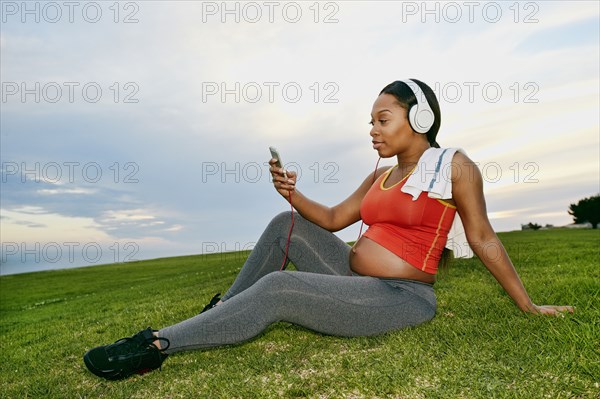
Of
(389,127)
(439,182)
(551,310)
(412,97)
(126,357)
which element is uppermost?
(412,97)

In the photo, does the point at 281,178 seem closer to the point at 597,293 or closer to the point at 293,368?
the point at 293,368

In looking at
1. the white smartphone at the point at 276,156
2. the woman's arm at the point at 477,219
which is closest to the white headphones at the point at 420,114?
the woman's arm at the point at 477,219

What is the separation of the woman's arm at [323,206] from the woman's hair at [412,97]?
940mm

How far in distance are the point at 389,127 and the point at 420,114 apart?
31 cm

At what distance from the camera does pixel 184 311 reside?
8641mm

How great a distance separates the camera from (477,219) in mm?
4363

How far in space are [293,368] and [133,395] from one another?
135cm

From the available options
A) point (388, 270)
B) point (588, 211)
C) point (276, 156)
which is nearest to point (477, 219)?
point (388, 270)

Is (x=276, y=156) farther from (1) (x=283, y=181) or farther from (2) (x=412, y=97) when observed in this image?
(2) (x=412, y=97)

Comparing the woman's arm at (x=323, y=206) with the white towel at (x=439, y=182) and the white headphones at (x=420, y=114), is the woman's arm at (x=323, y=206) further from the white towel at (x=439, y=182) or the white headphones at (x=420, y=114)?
the white towel at (x=439, y=182)

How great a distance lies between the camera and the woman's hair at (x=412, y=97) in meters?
4.56

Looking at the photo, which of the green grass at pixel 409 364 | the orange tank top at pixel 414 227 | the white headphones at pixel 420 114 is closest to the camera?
the green grass at pixel 409 364

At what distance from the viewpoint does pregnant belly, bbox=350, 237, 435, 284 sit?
4.50 m

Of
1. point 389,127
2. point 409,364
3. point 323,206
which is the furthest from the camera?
point 323,206
